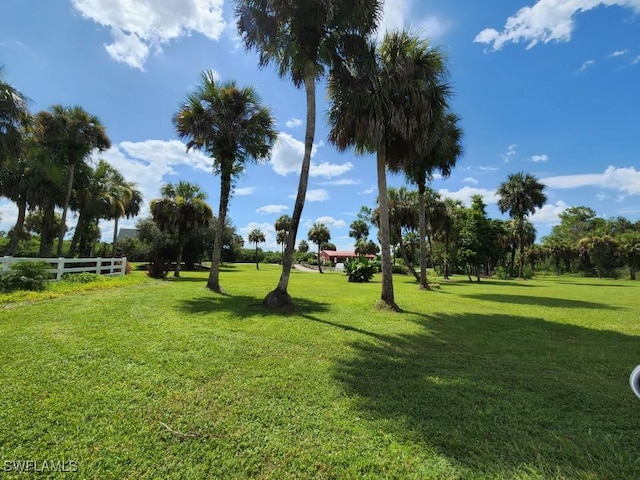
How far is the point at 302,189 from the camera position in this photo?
938 cm

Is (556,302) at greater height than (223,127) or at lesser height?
lesser

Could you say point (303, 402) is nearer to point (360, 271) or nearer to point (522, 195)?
point (360, 271)

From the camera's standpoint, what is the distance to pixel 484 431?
2961 millimetres

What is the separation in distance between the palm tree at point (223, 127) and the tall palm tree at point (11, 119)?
18.9 ft

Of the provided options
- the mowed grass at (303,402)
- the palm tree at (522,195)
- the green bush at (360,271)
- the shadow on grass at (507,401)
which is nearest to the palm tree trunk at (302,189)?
the mowed grass at (303,402)

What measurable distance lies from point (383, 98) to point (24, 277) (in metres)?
11.9

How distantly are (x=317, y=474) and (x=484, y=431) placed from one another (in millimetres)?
1645

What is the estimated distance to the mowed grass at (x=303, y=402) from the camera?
2.47 meters

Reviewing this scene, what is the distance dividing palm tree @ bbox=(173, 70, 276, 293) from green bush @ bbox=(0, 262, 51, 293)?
5.22 meters

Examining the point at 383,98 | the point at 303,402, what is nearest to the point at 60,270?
the point at 303,402

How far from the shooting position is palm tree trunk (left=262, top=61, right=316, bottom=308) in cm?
932

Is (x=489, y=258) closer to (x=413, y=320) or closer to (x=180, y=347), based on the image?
(x=413, y=320)

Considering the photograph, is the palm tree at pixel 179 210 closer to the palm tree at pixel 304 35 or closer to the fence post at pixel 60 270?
the fence post at pixel 60 270

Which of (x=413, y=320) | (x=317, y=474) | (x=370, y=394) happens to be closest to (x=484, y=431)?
(x=370, y=394)
